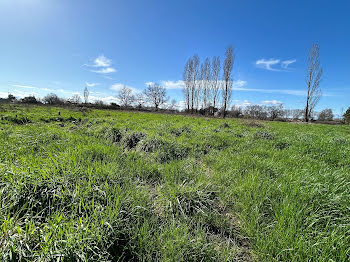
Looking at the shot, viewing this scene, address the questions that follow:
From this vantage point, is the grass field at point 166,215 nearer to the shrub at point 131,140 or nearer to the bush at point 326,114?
the shrub at point 131,140

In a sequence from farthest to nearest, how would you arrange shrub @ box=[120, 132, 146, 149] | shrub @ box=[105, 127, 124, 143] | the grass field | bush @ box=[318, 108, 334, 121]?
bush @ box=[318, 108, 334, 121] → shrub @ box=[105, 127, 124, 143] → shrub @ box=[120, 132, 146, 149] → the grass field

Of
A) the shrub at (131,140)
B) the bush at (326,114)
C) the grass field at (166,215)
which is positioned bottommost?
the grass field at (166,215)

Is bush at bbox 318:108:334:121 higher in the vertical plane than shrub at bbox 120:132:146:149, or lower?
higher

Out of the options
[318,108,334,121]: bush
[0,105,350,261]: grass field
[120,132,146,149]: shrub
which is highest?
[318,108,334,121]: bush

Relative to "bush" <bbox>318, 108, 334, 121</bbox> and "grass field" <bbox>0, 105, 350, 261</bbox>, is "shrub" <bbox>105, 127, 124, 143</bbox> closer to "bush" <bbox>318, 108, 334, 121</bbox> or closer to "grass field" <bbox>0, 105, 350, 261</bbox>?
"grass field" <bbox>0, 105, 350, 261</bbox>

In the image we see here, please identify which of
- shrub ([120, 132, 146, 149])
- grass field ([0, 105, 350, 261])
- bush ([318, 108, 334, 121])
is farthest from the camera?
bush ([318, 108, 334, 121])

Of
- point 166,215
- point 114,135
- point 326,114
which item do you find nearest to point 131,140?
point 114,135

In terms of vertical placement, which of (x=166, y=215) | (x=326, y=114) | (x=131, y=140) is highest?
(x=326, y=114)

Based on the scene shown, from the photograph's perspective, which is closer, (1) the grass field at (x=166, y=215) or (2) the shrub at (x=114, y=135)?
(1) the grass field at (x=166, y=215)

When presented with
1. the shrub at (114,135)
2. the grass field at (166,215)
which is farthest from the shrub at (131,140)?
the grass field at (166,215)

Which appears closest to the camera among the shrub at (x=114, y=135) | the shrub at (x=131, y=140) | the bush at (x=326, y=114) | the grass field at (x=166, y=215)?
the grass field at (x=166, y=215)

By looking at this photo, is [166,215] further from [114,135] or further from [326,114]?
[326,114]

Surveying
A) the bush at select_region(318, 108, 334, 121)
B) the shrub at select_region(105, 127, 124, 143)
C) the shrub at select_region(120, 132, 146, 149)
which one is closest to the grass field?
the shrub at select_region(120, 132, 146, 149)

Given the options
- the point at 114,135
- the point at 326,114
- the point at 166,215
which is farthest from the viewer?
the point at 326,114
